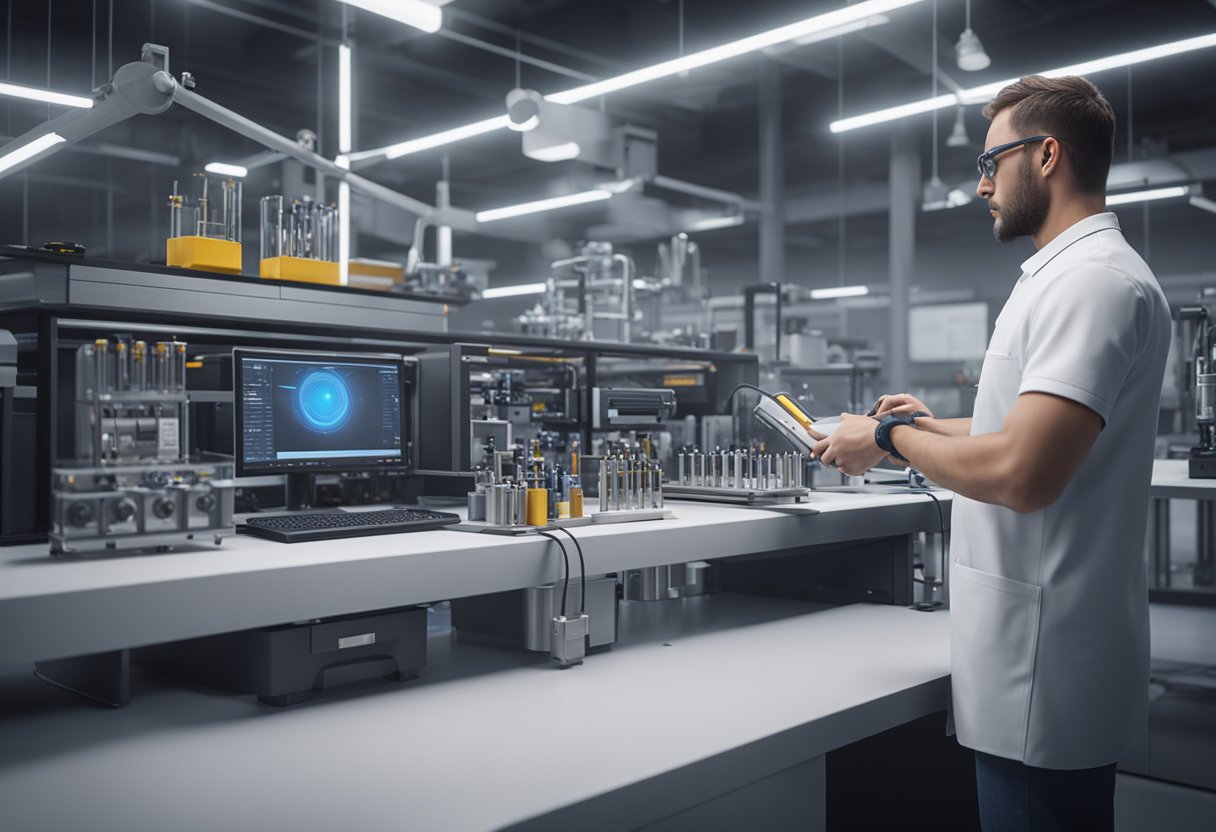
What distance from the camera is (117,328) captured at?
6.49ft

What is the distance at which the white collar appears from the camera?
1291 millimetres

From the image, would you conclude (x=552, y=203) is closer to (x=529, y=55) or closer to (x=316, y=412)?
(x=529, y=55)

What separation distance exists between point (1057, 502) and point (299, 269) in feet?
5.97

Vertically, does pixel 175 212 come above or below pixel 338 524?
above

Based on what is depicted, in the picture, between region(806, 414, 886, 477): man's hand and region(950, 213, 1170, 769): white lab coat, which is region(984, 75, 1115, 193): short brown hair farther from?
region(806, 414, 886, 477): man's hand

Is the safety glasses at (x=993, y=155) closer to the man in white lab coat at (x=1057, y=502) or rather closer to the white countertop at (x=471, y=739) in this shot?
the man in white lab coat at (x=1057, y=502)

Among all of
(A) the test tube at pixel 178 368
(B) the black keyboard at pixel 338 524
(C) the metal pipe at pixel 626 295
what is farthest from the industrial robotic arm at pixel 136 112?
(C) the metal pipe at pixel 626 295

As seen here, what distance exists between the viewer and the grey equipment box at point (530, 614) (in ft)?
5.56

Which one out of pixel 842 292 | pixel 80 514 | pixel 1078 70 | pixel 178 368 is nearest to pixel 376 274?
pixel 178 368

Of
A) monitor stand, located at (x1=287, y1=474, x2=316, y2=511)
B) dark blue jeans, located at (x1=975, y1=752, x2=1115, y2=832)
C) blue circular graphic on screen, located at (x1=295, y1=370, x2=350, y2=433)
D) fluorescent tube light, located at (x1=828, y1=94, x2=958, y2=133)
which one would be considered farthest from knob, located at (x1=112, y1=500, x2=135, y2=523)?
fluorescent tube light, located at (x1=828, y1=94, x2=958, y2=133)

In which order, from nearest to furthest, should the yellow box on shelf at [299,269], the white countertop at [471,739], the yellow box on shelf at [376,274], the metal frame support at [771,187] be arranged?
1. the white countertop at [471,739]
2. the yellow box on shelf at [299,269]
3. the yellow box on shelf at [376,274]
4. the metal frame support at [771,187]

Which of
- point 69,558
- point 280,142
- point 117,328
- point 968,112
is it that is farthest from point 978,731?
point 968,112

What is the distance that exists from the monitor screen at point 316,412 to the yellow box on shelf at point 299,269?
40 centimetres

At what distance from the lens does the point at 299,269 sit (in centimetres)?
236
